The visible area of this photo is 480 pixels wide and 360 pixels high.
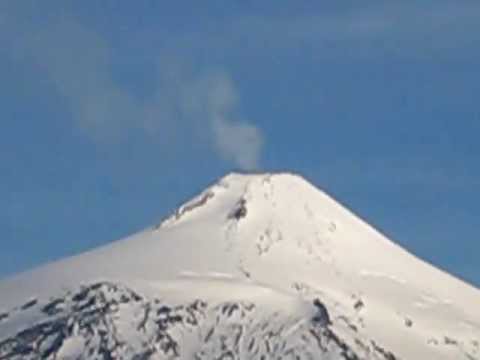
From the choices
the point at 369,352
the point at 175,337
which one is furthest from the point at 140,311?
the point at 369,352

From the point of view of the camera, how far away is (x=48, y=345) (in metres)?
197

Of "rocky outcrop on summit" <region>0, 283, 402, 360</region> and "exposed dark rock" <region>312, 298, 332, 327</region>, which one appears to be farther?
"exposed dark rock" <region>312, 298, 332, 327</region>

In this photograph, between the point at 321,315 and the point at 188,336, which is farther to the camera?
the point at 188,336

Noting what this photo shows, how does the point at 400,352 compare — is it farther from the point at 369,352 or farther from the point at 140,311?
the point at 140,311

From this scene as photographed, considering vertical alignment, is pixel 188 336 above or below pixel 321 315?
below

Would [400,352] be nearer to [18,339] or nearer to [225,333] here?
[225,333]

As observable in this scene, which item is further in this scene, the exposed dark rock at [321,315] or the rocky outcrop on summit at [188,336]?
the exposed dark rock at [321,315]

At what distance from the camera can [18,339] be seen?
654 feet

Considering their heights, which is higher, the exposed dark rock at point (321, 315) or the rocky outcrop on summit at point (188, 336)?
the exposed dark rock at point (321, 315)

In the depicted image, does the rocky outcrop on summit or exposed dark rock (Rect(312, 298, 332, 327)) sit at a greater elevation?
exposed dark rock (Rect(312, 298, 332, 327))

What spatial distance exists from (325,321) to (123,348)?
51.5ft

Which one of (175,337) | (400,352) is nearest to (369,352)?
(400,352)

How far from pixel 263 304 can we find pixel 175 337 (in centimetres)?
735

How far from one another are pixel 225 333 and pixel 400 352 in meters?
13.6
